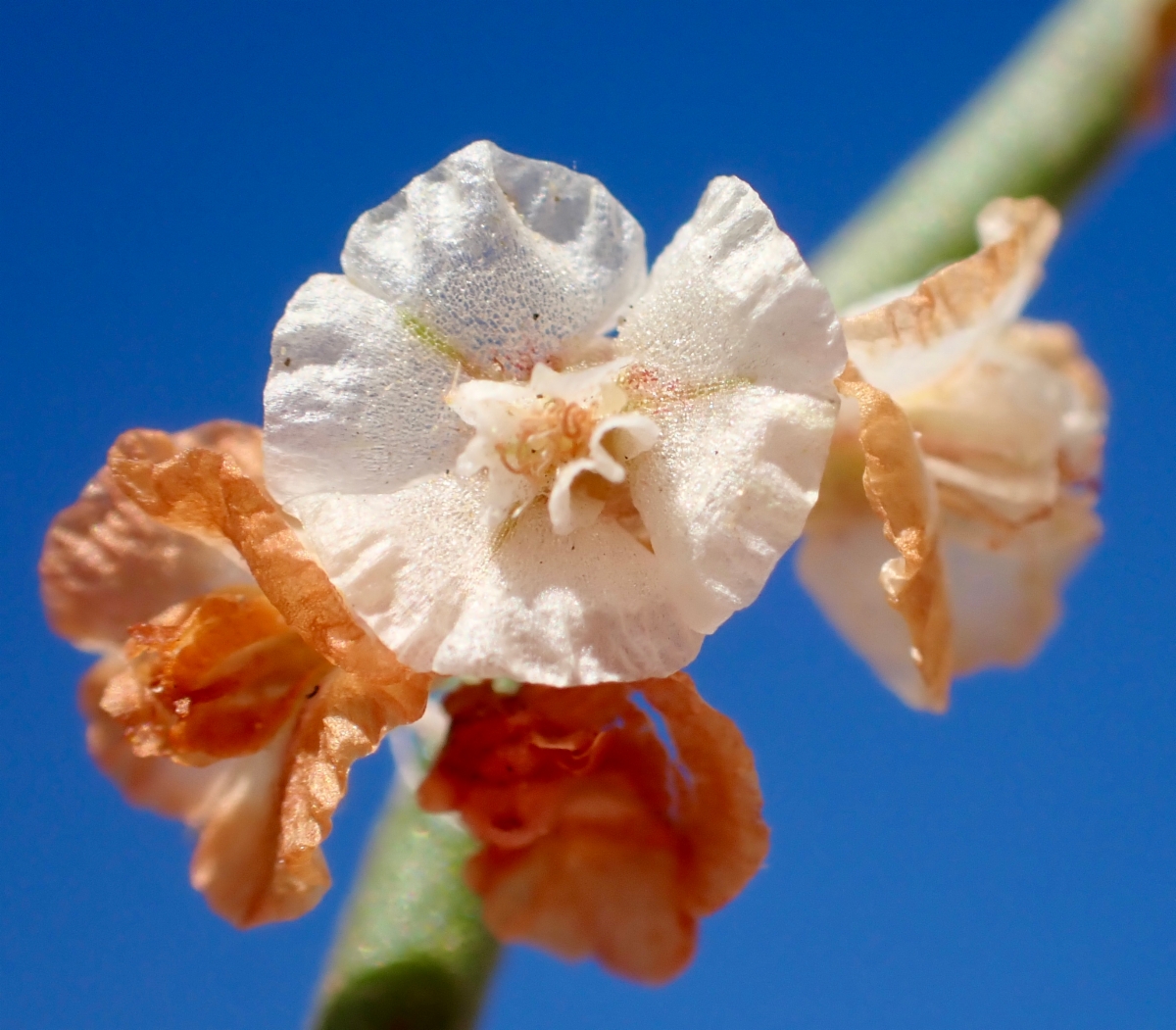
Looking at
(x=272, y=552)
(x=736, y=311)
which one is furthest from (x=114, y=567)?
(x=736, y=311)

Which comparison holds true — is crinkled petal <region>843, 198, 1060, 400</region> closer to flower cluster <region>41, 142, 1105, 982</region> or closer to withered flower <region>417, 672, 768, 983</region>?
flower cluster <region>41, 142, 1105, 982</region>

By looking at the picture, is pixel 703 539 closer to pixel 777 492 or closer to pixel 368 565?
pixel 777 492

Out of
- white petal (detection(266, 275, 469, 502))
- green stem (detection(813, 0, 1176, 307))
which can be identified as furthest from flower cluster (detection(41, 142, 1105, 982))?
green stem (detection(813, 0, 1176, 307))

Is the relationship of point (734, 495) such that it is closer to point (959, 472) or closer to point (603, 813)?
point (603, 813)

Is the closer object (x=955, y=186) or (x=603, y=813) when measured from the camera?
(x=603, y=813)

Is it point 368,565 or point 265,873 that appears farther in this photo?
point 265,873

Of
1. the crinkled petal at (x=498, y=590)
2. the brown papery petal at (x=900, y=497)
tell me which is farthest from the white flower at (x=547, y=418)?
the brown papery petal at (x=900, y=497)

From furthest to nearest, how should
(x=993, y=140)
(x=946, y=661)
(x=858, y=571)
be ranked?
(x=993, y=140)
(x=858, y=571)
(x=946, y=661)

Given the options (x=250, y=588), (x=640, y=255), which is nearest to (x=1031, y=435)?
(x=640, y=255)
